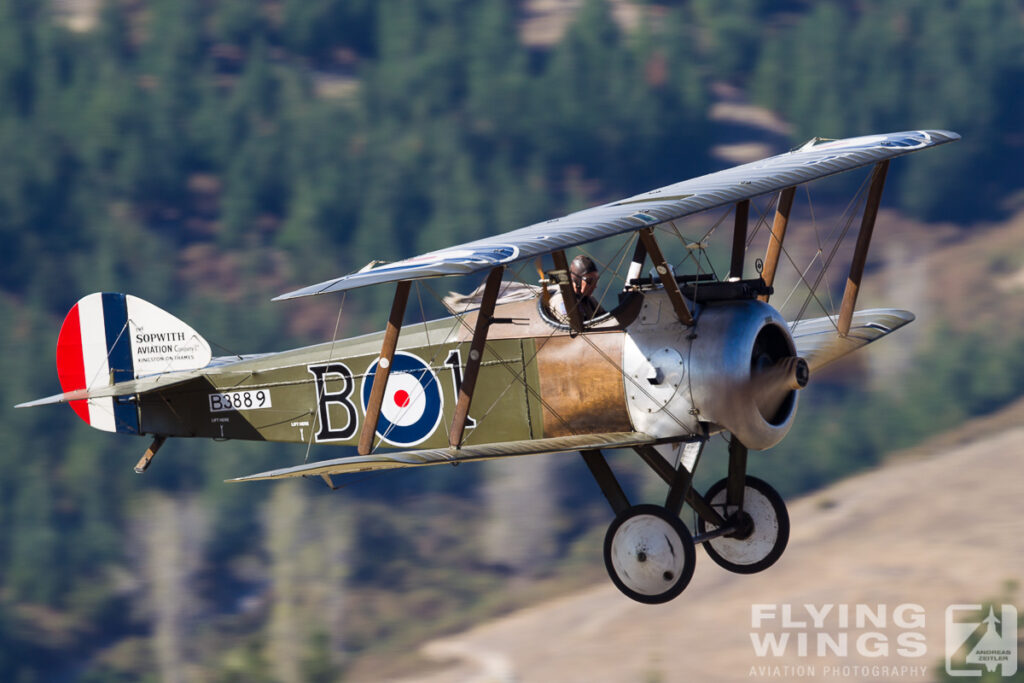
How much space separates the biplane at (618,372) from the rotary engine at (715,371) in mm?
11

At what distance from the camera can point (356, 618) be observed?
3772 cm

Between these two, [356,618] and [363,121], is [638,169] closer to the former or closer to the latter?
[363,121]

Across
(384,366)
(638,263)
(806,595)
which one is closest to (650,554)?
(638,263)

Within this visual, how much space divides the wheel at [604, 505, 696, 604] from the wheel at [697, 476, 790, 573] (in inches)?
44.6

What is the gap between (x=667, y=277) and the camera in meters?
9.73

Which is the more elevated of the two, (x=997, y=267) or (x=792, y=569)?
(x=997, y=267)

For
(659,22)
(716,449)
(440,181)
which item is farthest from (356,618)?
(659,22)

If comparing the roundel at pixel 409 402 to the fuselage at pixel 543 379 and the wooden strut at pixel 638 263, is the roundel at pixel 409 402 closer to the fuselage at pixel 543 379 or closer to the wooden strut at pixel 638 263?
the fuselage at pixel 543 379

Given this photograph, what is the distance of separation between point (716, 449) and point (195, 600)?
51.1 feet

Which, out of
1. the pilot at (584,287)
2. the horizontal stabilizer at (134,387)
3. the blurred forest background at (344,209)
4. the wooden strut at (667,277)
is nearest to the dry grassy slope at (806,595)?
the blurred forest background at (344,209)

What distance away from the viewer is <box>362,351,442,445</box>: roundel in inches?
444

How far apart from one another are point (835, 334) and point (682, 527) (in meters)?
3.29

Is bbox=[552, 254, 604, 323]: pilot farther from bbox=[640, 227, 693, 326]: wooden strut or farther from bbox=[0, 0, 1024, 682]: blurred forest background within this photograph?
bbox=[0, 0, 1024, 682]: blurred forest background

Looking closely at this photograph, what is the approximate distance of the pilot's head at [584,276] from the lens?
408 inches
